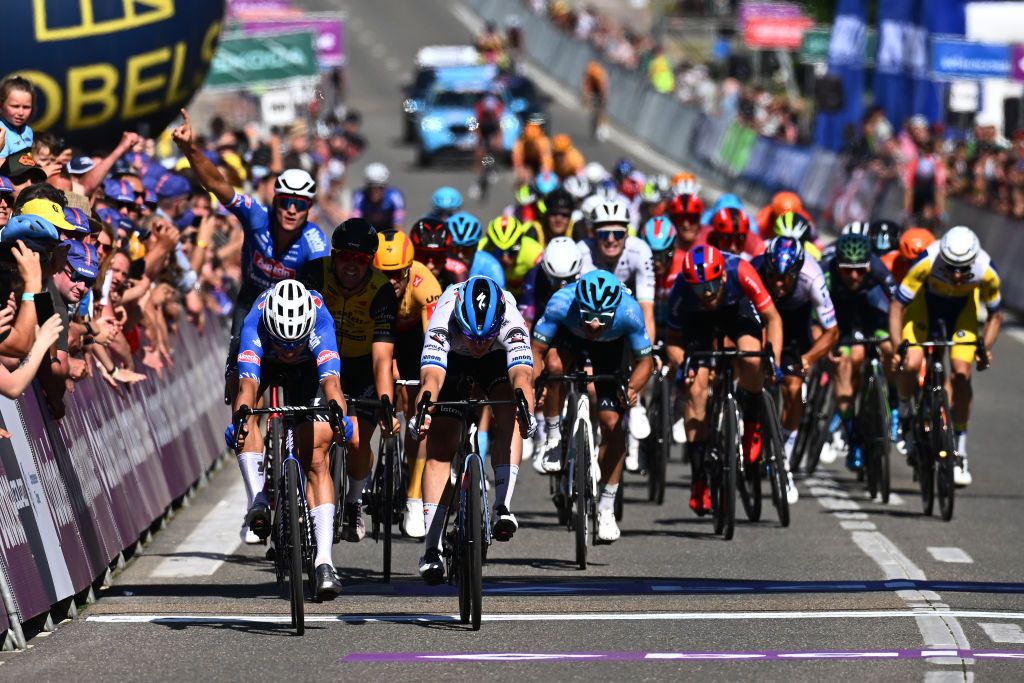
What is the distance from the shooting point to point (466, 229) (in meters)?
14.9

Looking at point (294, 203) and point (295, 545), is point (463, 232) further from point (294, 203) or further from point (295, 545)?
point (295, 545)

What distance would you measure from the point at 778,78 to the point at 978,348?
5879 centimetres

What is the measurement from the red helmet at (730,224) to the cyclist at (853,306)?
2.33 feet

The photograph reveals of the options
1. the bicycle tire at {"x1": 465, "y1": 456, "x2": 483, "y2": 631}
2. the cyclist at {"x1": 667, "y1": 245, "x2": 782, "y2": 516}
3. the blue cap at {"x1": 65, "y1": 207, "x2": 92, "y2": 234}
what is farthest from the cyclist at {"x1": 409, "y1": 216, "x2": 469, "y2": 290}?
the bicycle tire at {"x1": 465, "y1": 456, "x2": 483, "y2": 631}

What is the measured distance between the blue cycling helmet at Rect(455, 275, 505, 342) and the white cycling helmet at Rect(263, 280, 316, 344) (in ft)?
2.63

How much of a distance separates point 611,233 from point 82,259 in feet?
14.1

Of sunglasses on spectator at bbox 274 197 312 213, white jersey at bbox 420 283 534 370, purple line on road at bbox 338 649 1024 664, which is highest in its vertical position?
sunglasses on spectator at bbox 274 197 312 213

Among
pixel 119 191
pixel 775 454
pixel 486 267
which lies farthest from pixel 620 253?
pixel 119 191

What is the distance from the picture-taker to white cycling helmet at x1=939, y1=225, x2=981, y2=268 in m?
16.0

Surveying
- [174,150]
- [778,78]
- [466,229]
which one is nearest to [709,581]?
[466,229]

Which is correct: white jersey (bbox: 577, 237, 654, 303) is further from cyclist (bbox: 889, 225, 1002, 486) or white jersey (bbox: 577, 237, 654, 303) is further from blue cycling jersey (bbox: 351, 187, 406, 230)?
blue cycling jersey (bbox: 351, 187, 406, 230)

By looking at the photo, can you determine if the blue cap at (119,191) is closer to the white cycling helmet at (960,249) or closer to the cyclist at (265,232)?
the cyclist at (265,232)

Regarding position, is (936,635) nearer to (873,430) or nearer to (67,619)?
(67,619)

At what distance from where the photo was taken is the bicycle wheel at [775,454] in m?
14.9
